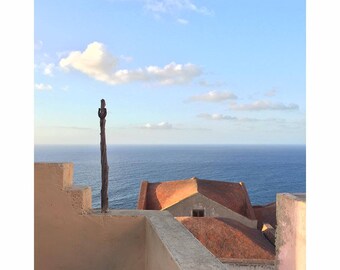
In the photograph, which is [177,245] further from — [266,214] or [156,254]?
[266,214]

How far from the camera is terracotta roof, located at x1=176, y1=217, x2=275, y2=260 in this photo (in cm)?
1425

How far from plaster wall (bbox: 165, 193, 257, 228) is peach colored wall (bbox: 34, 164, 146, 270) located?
15.6 metres

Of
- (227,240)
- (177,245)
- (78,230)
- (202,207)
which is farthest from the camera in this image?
(202,207)

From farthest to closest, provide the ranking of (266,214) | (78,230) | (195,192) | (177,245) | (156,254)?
(266,214) < (195,192) < (78,230) < (156,254) < (177,245)

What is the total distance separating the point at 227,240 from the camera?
1488cm

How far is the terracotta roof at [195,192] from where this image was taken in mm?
21142

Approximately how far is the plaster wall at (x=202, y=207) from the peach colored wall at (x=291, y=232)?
52.6ft

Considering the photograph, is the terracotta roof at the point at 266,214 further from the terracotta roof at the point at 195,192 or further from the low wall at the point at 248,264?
the low wall at the point at 248,264

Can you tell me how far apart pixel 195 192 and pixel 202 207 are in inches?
36.0

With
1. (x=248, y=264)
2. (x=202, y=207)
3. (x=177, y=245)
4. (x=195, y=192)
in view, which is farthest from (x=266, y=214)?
(x=177, y=245)

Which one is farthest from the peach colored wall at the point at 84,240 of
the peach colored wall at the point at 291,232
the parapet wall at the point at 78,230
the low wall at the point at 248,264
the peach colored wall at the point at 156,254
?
the low wall at the point at 248,264

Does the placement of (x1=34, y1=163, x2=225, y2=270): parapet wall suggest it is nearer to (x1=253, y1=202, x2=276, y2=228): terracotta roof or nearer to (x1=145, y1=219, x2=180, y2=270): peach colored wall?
(x1=145, y1=219, x2=180, y2=270): peach colored wall
